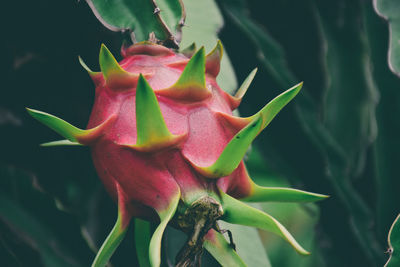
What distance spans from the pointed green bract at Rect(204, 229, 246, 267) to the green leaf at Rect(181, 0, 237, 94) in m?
0.24

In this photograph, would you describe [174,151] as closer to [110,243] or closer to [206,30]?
[110,243]

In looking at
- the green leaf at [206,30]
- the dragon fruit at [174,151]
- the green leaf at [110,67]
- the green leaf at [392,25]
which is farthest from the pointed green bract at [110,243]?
the green leaf at [392,25]

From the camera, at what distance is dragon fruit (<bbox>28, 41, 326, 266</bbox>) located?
18.0 inches

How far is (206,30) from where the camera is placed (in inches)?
28.4

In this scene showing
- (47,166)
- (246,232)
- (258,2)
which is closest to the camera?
(246,232)

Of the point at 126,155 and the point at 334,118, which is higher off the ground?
the point at 126,155

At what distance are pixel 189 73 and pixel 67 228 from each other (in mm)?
371

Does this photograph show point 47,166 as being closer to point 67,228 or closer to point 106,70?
point 67,228

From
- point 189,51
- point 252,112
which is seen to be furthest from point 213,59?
point 252,112

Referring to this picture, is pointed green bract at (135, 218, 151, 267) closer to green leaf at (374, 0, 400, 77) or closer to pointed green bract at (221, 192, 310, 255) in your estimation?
pointed green bract at (221, 192, 310, 255)

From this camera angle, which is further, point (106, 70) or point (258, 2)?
point (258, 2)

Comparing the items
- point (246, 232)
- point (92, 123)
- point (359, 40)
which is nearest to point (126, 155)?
point (92, 123)

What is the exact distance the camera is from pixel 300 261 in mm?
1448

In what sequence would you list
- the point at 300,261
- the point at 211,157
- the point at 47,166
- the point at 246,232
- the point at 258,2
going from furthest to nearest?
the point at 300,261, the point at 258,2, the point at 47,166, the point at 246,232, the point at 211,157
